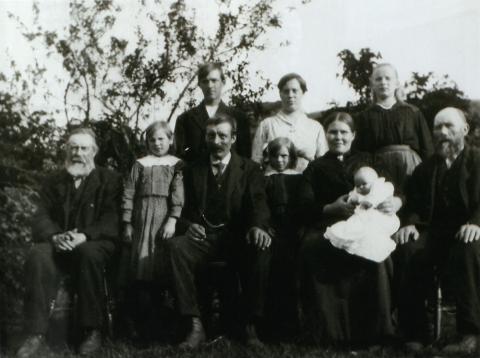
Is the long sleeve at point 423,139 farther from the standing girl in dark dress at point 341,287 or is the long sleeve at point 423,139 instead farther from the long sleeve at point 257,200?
the long sleeve at point 257,200

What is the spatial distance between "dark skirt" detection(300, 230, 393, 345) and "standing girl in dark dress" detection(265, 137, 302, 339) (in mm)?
251

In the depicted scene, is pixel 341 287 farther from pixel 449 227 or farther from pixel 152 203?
pixel 152 203

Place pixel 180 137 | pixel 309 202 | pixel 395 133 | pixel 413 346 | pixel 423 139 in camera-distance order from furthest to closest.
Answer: pixel 180 137 → pixel 423 139 → pixel 395 133 → pixel 309 202 → pixel 413 346

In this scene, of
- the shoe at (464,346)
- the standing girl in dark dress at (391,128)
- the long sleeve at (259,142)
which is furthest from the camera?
the long sleeve at (259,142)

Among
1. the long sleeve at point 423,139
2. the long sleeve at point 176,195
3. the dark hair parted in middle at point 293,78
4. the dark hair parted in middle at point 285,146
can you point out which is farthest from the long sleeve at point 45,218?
the long sleeve at point 423,139

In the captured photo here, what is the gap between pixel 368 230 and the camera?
4379mm

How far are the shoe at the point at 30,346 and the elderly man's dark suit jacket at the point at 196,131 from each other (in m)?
2.41

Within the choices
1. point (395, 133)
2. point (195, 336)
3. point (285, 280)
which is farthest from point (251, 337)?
point (395, 133)

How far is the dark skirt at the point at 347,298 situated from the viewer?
433 cm

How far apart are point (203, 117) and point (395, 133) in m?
1.91

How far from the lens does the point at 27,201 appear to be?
5.63 m

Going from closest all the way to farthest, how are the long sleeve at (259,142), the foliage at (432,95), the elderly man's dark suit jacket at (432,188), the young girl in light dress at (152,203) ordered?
the elderly man's dark suit jacket at (432,188) → the young girl in light dress at (152,203) → the long sleeve at (259,142) → the foliage at (432,95)

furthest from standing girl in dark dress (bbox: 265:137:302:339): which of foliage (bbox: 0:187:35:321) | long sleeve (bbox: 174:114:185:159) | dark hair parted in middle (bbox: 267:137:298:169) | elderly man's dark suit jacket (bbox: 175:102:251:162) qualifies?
foliage (bbox: 0:187:35:321)

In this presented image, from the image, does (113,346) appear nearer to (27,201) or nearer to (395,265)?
(27,201)
